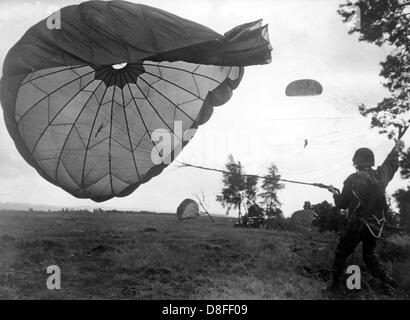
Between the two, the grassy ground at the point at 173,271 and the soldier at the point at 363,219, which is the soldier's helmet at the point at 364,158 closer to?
the soldier at the point at 363,219

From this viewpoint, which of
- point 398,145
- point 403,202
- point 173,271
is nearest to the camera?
point 398,145

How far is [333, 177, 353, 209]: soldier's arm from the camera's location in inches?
252

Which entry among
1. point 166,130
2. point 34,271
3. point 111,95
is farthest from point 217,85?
point 34,271

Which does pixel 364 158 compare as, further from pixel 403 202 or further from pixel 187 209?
pixel 187 209

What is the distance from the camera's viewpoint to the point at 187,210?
3450 centimetres

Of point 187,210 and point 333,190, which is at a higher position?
point 333,190

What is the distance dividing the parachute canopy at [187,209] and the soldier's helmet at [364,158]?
85.6ft

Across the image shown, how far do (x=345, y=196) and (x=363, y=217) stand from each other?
0.39m

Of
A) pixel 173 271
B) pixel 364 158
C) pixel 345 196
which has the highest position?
pixel 364 158

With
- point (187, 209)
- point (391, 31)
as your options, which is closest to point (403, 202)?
point (391, 31)

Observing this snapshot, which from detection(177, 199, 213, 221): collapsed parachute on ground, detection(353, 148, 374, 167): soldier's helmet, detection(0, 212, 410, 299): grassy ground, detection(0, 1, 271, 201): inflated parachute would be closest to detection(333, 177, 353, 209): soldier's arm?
detection(353, 148, 374, 167): soldier's helmet

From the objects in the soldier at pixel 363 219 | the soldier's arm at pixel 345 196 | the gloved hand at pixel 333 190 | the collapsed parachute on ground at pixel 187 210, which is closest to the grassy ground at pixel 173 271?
the soldier at pixel 363 219

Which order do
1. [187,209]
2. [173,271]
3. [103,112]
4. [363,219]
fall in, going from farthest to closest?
[187,209], [103,112], [173,271], [363,219]
